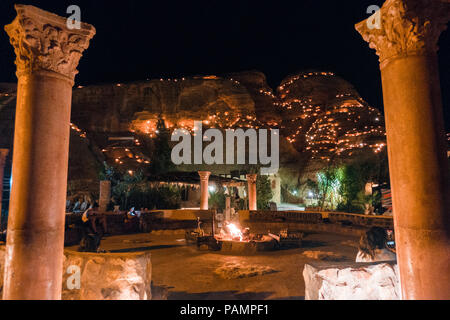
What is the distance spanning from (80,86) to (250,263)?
4860 cm

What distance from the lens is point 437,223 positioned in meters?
2.83

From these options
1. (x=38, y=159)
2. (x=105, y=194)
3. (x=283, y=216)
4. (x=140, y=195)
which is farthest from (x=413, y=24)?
(x=140, y=195)

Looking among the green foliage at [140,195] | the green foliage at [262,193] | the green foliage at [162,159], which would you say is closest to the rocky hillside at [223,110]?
the green foliage at [162,159]

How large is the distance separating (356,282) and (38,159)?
4036mm

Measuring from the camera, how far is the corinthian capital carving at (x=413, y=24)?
304 cm

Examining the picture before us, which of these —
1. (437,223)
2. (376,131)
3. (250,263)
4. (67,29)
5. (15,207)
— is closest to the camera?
(437,223)

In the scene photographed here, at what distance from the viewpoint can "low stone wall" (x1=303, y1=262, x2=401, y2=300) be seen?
10.5 feet

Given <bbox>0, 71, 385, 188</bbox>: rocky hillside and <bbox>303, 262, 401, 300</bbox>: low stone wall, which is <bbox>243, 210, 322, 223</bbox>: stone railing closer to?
<bbox>303, 262, 401, 300</bbox>: low stone wall

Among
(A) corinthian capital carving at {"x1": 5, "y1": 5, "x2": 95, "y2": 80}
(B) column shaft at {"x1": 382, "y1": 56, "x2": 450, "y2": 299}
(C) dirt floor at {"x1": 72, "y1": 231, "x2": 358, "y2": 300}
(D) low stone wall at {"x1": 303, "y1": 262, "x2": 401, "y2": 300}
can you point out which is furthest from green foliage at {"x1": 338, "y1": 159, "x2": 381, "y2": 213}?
(A) corinthian capital carving at {"x1": 5, "y1": 5, "x2": 95, "y2": 80}

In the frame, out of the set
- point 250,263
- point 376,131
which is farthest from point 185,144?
point 250,263

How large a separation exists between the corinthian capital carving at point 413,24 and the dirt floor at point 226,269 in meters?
4.06

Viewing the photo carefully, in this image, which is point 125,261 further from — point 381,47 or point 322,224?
point 322,224

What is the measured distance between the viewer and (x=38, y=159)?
3045 mm

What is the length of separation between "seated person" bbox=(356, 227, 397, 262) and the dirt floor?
1378mm
